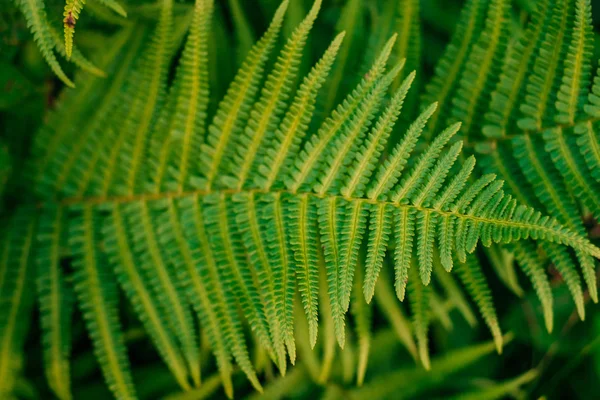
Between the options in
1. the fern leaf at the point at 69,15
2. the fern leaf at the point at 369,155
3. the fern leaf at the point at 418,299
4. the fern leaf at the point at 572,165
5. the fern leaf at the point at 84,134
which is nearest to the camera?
the fern leaf at the point at 69,15

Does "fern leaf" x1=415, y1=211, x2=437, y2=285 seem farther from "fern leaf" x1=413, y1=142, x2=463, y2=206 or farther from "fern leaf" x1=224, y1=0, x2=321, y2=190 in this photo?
"fern leaf" x1=224, y1=0, x2=321, y2=190

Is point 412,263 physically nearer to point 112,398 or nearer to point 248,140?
point 248,140

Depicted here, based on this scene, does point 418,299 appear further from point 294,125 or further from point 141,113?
point 141,113

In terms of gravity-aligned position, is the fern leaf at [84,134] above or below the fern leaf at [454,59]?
below

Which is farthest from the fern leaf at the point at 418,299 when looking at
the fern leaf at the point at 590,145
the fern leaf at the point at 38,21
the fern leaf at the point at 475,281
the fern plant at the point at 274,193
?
the fern leaf at the point at 38,21

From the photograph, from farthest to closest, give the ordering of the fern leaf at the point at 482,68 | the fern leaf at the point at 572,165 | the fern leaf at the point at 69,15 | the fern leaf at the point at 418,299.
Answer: the fern leaf at the point at 418,299
the fern leaf at the point at 482,68
the fern leaf at the point at 572,165
the fern leaf at the point at 69,15

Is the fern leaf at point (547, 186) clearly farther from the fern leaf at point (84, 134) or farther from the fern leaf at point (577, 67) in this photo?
the fern leaf at point (84, 134)

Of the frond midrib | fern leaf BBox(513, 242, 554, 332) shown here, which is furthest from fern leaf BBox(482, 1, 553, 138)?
the frond midrib

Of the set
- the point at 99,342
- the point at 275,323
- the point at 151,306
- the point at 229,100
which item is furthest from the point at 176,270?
the point at 229,100
